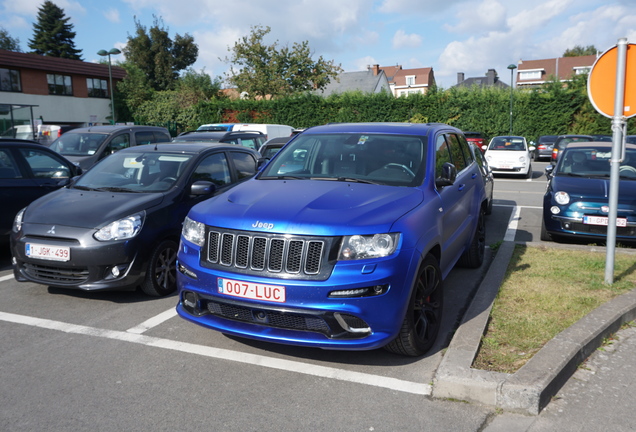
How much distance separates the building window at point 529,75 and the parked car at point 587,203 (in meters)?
90.5

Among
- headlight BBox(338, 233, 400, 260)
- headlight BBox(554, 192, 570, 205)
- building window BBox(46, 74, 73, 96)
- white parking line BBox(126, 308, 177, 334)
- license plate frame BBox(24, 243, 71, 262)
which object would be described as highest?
building window BBox(46, 74, 73, 96)

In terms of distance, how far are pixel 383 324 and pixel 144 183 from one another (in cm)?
381

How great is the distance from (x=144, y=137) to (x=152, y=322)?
381 inches

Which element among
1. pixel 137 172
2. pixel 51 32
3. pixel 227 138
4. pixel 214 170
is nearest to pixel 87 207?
pixel 137 172

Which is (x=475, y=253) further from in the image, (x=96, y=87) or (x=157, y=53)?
(x=157, y=53)

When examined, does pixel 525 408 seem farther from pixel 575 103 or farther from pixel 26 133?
pixel 575 103

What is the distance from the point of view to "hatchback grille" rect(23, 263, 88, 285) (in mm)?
5527

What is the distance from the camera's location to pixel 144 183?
6543 mm

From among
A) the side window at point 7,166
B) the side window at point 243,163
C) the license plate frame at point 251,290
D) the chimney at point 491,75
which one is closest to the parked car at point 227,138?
the side window at point 243,163

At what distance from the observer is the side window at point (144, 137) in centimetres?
1373

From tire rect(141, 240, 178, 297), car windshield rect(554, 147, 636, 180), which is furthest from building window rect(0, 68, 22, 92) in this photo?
car windshield rect(554, 147, 636, 180)

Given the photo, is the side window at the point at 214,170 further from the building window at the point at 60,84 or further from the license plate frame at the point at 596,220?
the building window at the point at 60,84

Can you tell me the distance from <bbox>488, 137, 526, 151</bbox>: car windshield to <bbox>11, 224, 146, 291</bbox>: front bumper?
59.8ft

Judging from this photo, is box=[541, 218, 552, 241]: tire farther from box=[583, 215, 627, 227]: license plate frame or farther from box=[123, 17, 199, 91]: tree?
box=[123, 17, 199, 91]: tree
